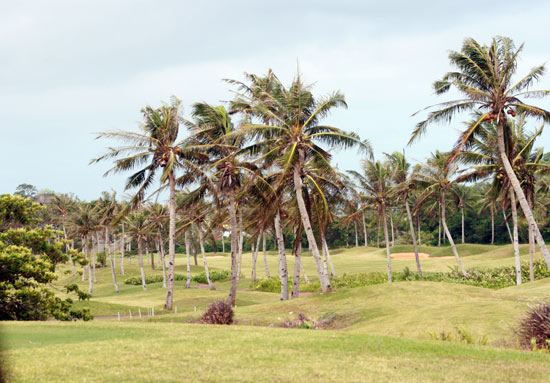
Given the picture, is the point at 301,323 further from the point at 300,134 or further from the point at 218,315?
the point at 300,134

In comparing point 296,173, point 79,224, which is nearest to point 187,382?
point 296,173

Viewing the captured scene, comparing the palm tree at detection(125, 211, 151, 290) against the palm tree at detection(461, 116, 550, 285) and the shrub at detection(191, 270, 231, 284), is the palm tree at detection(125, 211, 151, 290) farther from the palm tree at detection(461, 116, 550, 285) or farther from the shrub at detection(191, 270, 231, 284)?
the palm tree at detection(461, 116, 550, 285)

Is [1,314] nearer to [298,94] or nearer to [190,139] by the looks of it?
[190,139]

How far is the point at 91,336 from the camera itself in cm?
1498

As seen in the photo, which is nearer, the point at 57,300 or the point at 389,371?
the point at 389,371

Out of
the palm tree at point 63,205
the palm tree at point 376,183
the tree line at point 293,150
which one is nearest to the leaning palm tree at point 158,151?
the tree line at point 293,150

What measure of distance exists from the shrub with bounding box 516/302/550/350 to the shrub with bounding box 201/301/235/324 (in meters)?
11.7

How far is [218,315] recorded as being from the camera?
22.1m

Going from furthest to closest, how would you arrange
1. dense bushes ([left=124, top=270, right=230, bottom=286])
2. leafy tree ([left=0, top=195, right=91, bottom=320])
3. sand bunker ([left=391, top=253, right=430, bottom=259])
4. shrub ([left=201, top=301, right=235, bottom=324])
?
sand bunker ([left=391, top=253, right=430, bottom=259])
dense bushes ([left=124, top=270, right=230, bottom=286])
leafy tree ([left=0, top=195, right=91, bottom=320])
shrub ([left=201, top=301, right=235, bottom=324])

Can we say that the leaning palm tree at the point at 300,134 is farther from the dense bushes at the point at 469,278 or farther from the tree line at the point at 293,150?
the dense bushes at the point at 469,278

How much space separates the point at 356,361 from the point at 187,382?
4.17 metres

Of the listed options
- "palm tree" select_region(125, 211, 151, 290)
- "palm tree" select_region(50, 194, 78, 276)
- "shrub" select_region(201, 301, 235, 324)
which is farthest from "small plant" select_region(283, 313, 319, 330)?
"palm tree" select_region(50, 194, 78, 276)

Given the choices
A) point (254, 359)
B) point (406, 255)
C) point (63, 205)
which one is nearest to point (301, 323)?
point (254, 359)

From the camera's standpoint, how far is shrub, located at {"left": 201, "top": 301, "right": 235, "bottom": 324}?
2205 cm
